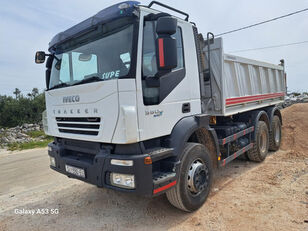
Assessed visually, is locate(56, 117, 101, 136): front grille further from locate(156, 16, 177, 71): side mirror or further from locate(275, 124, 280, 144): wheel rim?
locate(275, 124, 280, 144): wheel rim

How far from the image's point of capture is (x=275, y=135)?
646cm

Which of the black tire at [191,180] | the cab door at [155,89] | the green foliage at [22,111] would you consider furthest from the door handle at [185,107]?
the green foliage at [22,111]

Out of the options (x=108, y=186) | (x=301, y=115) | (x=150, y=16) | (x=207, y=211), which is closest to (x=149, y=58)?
(x=150, y=16)

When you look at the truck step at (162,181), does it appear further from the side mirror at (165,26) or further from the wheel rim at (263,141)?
the wheel rim at (263,141)

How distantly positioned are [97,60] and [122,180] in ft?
5.02

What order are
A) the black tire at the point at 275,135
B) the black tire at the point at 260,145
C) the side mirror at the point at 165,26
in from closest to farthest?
the side mirror at the point at 165,26
the black tire at the point at 260,145
the black tire at the point at 275,135

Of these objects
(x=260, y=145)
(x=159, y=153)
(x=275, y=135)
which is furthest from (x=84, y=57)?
(x=275, y=135)

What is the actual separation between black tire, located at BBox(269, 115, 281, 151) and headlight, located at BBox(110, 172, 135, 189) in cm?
501

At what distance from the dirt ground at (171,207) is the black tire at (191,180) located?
0.64ft

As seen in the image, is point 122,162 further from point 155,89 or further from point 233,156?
Answer: point 233,156

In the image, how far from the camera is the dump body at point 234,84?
4.02 meters

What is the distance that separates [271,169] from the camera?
5.01 metres

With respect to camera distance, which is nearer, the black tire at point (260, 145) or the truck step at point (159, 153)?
the truck step at point (159, 153)

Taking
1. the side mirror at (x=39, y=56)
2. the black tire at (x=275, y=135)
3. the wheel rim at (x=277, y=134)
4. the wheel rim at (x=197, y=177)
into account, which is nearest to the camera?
the wheel rim at (x=197, y=177)
